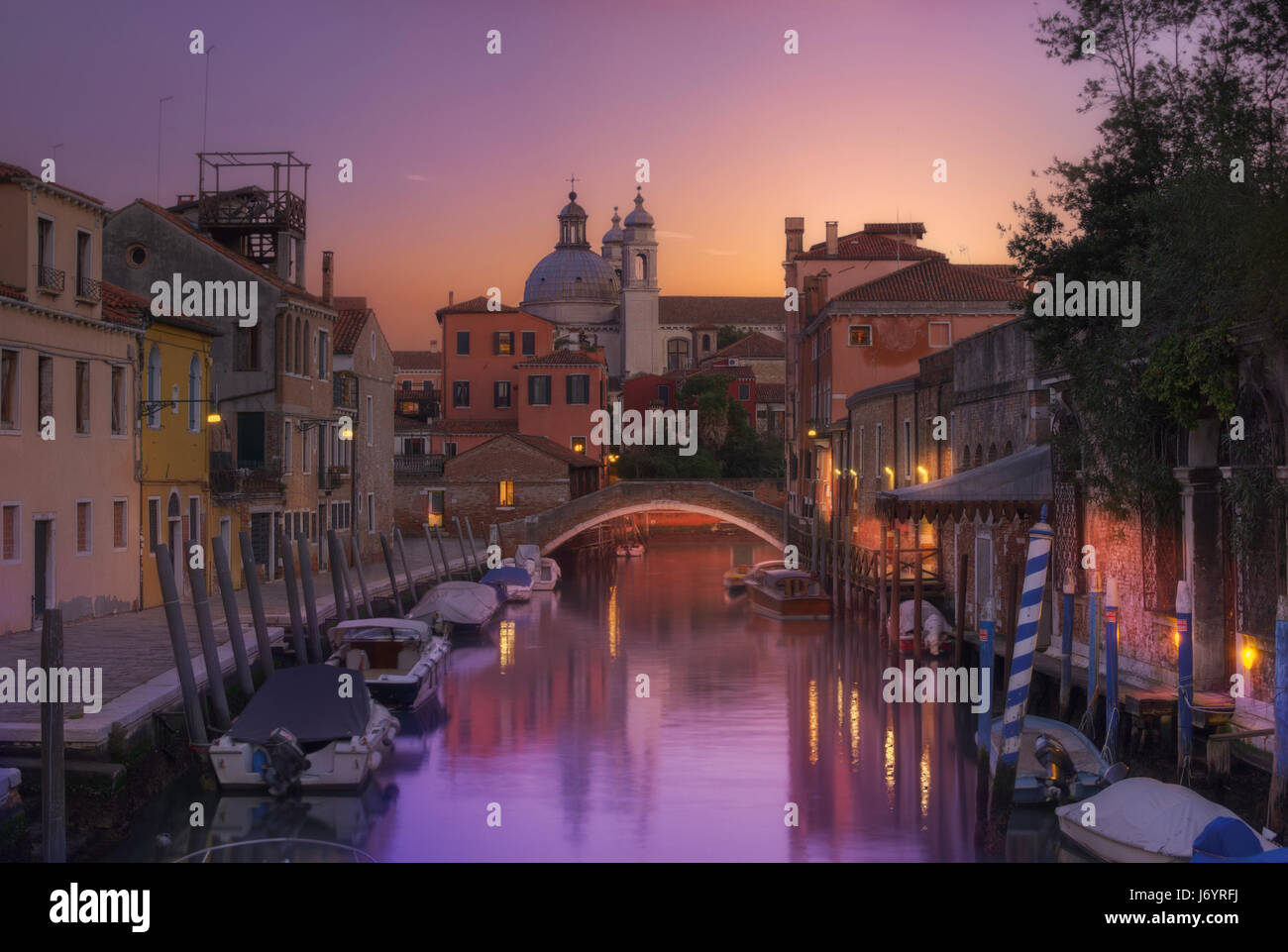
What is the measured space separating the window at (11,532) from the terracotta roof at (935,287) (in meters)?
18.7

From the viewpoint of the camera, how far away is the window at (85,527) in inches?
624

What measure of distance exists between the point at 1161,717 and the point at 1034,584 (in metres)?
1.44

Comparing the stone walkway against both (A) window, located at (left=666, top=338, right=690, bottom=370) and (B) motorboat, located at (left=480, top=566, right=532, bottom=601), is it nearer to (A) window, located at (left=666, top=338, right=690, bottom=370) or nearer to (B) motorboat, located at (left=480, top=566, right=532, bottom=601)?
(B) motorboat, located at (left=480, top=566, right=532, bottom=601)

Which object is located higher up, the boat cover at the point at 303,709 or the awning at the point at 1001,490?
the awning at the point at 1001,490

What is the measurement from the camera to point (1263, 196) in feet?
31.0

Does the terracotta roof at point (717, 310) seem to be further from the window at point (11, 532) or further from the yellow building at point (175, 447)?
the window at point (11, 532)

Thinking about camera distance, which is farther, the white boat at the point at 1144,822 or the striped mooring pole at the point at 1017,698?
the striped mooring pole at the point at 1017,698

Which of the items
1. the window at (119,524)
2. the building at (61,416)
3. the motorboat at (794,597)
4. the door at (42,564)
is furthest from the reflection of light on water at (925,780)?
the motorboat at (794,597)

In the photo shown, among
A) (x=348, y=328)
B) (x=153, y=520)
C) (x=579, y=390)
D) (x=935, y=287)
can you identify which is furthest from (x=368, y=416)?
(x=579, y=390)

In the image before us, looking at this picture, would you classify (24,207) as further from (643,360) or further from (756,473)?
(643,360)

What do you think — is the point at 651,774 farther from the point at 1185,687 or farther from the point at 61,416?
the point at 61,416

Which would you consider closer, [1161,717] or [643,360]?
[1161,717]

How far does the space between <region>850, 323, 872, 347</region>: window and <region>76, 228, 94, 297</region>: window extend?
1711 centimetres
